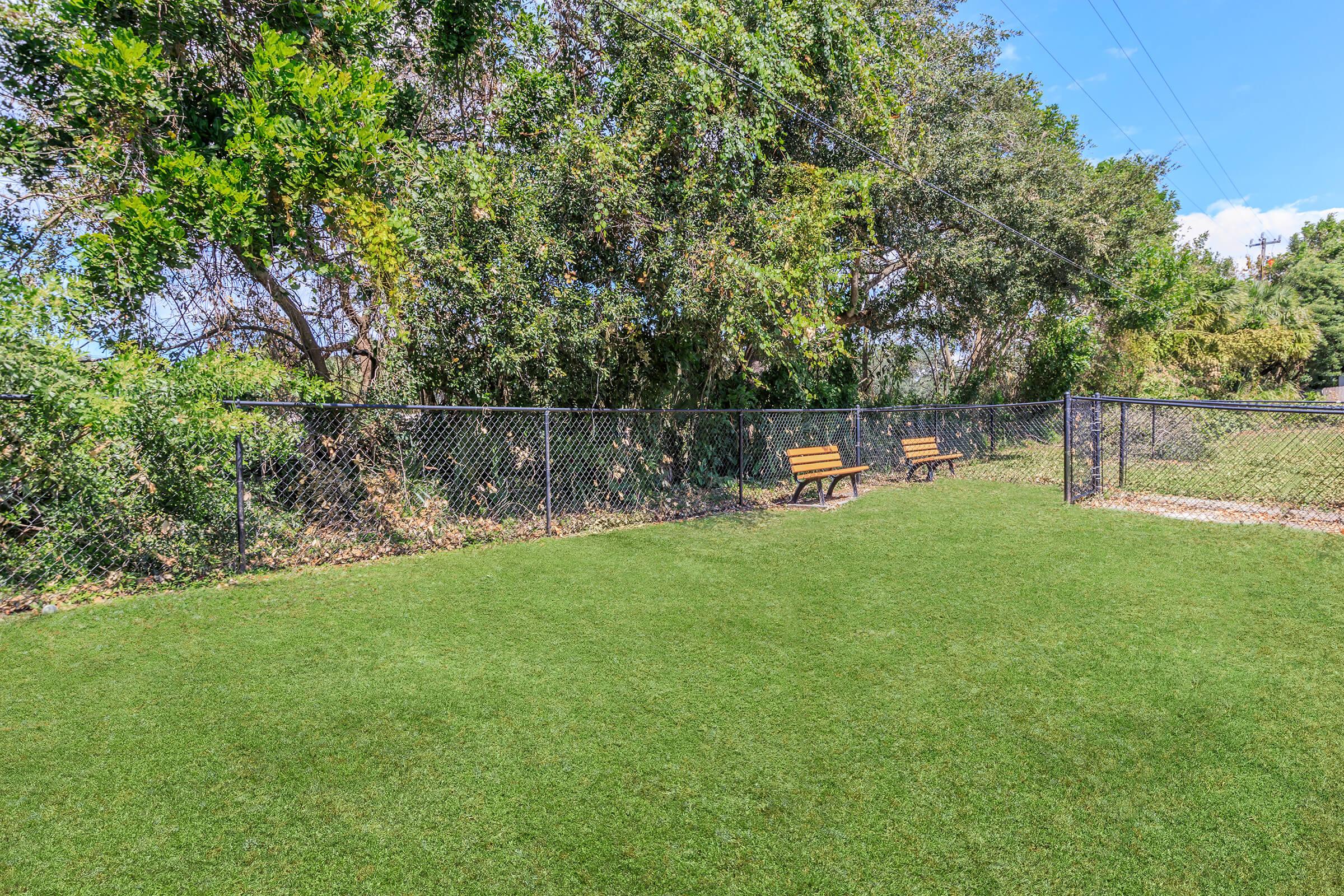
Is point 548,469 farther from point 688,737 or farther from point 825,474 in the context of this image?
point 688,737

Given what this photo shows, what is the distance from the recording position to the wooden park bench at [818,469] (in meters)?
8.95

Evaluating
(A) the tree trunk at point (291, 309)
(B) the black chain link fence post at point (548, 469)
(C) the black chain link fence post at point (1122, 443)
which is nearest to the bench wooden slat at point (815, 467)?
(B) the black chain link fence post at point (548, 469)

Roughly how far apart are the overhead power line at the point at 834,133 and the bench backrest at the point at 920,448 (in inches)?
159

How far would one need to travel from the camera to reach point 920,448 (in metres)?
11.5

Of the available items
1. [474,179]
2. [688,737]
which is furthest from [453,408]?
[688,737]

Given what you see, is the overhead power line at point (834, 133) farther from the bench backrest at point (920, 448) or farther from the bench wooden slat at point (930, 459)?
the bench wooden slat at point (930, 459)

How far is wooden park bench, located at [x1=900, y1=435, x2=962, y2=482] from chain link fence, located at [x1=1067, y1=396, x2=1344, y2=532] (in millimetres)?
2107

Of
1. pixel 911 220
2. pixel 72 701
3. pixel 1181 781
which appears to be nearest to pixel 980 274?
pixel 911 220

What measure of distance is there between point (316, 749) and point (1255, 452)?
1642 centimetres

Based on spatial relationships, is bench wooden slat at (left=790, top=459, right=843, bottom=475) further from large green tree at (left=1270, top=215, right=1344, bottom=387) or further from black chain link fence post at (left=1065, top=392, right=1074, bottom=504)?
large green tree at (left=1270, top=215, right=1344, bottom=387)

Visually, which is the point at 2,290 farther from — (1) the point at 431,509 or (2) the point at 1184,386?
(2) the point at 1184,386

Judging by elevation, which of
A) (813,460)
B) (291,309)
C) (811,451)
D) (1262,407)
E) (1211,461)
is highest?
(291,309)

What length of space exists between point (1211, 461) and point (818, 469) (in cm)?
761

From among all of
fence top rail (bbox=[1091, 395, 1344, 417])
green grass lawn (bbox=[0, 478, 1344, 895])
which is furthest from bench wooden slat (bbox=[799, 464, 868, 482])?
green grass lawn (bbox=[0, 478, 1344, 895])
